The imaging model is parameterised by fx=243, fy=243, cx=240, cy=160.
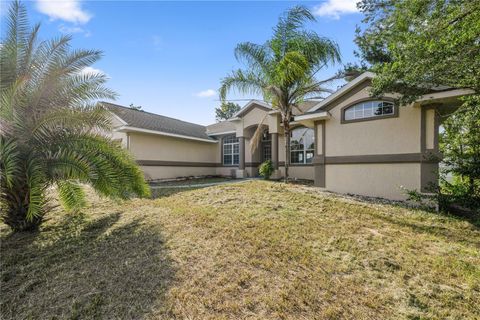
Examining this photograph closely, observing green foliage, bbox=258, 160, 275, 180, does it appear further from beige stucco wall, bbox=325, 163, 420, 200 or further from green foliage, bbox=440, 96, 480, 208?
green foliage, bbox=440, 96, 480, 208

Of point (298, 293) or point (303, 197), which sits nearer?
point (298, 293)

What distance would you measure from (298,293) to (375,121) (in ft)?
28.6

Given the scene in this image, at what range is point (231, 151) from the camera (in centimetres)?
1969

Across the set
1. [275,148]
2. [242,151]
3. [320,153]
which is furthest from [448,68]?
[242,151]

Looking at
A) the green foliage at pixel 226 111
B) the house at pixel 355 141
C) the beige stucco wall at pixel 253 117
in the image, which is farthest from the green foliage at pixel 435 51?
the green foliage at pixel 226 111

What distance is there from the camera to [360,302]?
3.35 metres

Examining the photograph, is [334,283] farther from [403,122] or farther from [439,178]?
[403,122]

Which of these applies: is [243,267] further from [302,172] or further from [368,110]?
[302,172]

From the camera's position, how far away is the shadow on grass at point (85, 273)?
3.40 metres

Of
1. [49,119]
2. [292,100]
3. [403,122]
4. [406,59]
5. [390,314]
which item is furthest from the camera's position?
[292,100]

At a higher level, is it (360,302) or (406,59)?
(406,59)

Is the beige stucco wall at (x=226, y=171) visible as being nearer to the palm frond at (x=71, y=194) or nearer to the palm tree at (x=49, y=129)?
the palm tree at (x=49, y=129)

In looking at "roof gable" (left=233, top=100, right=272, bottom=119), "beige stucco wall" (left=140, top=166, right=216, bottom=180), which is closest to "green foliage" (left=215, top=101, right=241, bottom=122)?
"beige stucco wall" (left=140, top=166, right=216, bottom=180)

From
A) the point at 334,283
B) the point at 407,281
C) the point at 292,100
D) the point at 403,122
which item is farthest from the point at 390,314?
the point at 292,100
